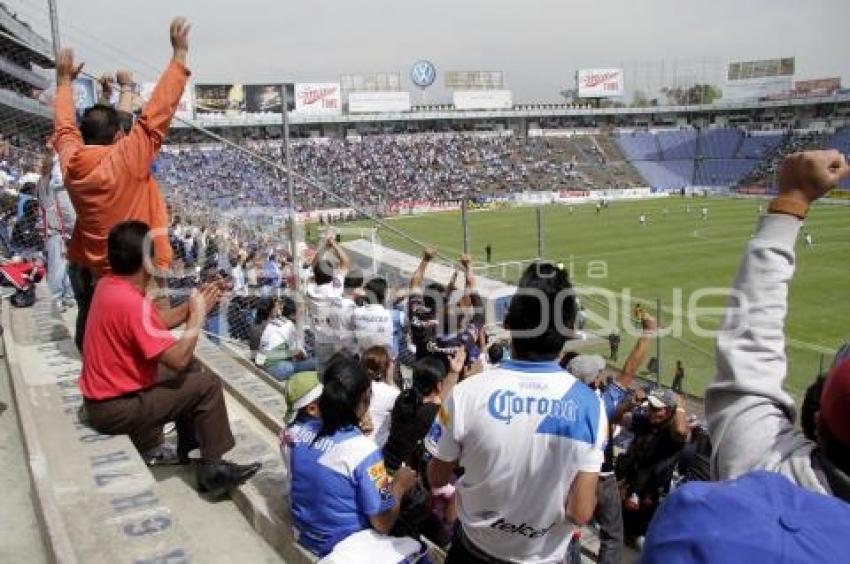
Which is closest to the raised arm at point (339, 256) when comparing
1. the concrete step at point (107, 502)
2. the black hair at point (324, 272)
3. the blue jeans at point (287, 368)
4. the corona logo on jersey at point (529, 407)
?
the black hair at point (324, 272)

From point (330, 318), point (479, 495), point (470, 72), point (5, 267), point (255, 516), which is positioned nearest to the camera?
point (479, 495)

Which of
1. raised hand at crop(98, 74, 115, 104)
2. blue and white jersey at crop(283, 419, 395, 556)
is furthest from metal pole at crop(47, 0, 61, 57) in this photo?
blue and white jersey at crop(283, 419, 395, 556)

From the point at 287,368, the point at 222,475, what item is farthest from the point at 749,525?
the point at 287,368

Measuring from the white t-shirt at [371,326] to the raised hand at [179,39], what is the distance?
105 inches

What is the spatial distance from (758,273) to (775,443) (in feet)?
1.11

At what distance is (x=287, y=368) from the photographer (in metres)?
7.06

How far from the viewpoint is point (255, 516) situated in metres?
3.84

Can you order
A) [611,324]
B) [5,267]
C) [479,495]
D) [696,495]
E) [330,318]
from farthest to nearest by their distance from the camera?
[611,324]
[5,267]
[330,318]
[479,495]
[696,495]

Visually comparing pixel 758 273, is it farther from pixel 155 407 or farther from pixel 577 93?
pixel 577 93

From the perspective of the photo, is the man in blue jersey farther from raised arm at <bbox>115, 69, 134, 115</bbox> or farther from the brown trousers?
raised arm at <bbox>115, 69, 134, 115</bbox>

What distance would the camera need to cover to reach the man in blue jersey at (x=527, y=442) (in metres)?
2.37

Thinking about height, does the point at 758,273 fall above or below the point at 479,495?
above

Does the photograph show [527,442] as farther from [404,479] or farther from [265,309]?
[265,309]

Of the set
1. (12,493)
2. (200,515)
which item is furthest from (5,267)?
(200,515)
